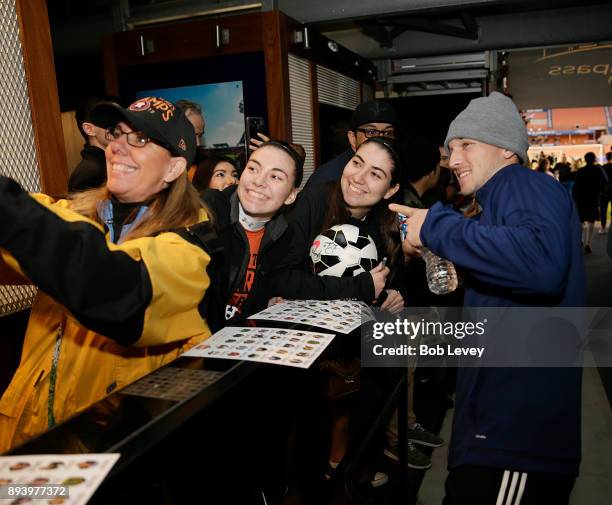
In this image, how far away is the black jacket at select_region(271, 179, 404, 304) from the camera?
225cm

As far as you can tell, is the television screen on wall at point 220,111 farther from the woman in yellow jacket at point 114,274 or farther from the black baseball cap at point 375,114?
the woman in yellow jacket at point 114,274

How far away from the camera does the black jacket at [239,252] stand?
6.68ft

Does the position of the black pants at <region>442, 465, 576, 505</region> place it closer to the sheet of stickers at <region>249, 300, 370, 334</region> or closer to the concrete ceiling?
the sheet of stickers at <region>249, 300, 370, 334</region>

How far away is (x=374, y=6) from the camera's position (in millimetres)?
4961

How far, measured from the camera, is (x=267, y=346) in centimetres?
146

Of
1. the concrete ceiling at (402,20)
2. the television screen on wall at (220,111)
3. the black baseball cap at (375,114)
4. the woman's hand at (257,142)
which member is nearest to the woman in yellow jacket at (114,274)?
the woman's hand at (257,142)

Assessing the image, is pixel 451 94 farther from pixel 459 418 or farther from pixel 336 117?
pixel 459 418

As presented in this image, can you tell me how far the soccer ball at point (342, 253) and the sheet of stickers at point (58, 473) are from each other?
1.60 m

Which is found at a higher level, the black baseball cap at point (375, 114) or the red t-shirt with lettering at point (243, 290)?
the black baseball cap at point (375, 114)

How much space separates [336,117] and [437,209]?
181 inches

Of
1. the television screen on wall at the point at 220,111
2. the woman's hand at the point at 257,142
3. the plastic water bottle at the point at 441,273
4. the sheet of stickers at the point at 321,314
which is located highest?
the television screen on wall at the point at 220,111

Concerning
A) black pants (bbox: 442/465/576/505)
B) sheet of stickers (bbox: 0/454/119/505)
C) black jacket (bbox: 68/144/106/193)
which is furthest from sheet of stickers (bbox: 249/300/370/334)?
black jacket (bbox: 68/144/106/193)

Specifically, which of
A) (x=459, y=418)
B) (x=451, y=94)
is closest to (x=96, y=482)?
(x=459, y=418)

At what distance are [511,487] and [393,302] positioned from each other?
41.4 inches
